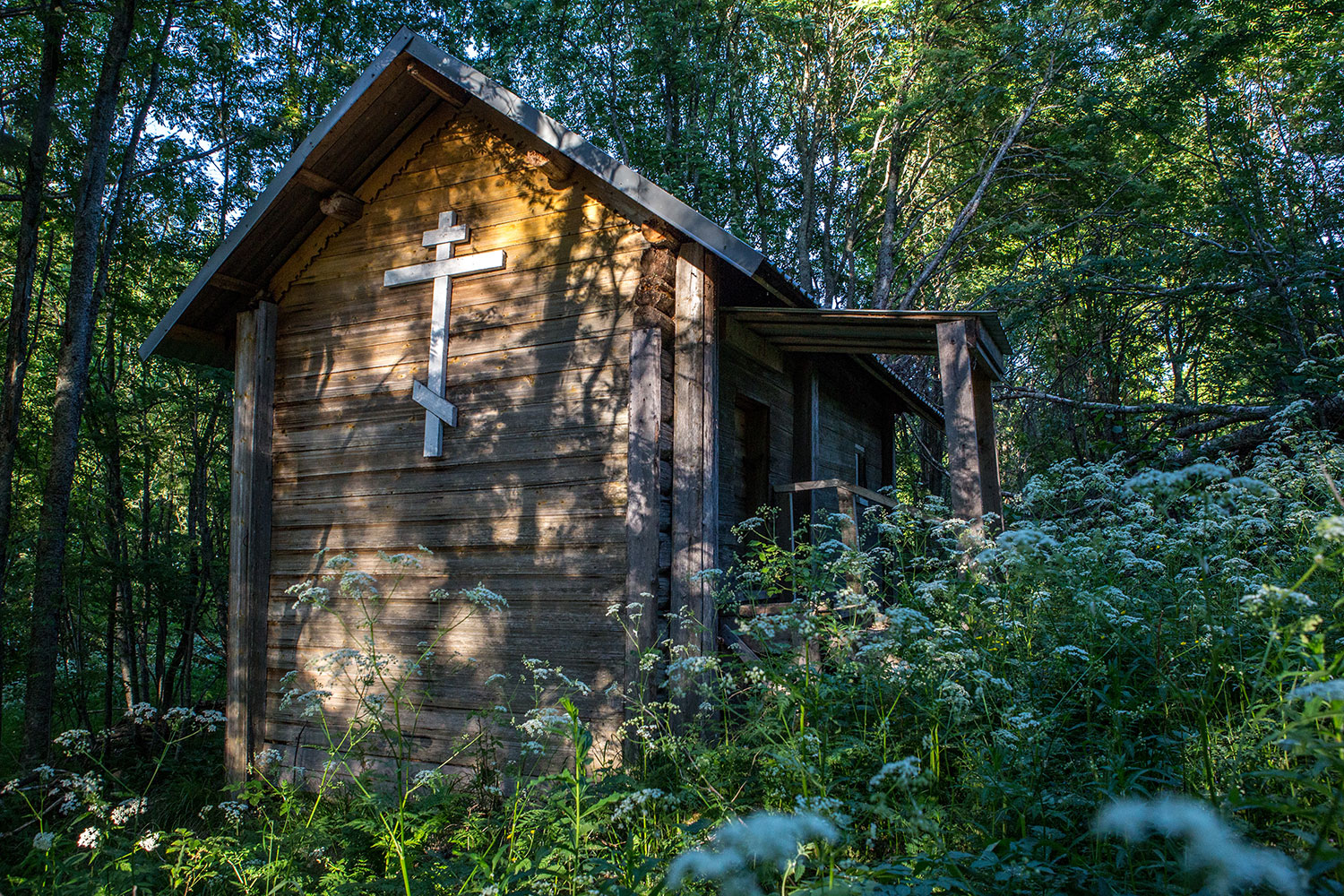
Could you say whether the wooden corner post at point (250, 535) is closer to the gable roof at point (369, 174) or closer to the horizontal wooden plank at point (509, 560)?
the gable roof at point (369, 174)

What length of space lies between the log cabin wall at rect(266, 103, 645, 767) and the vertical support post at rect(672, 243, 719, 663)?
39cm

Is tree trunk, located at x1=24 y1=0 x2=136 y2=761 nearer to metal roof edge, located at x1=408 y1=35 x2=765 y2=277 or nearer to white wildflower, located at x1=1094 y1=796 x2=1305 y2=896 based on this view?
metal roof edge, located at x1=408 y1=35 x2=765 y2=277

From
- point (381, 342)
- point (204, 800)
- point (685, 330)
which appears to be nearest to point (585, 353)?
point (685, 330)

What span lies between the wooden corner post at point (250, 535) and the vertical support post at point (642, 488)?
3598mm

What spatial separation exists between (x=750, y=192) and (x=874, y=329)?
1258 cm

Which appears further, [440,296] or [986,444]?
[986,444]

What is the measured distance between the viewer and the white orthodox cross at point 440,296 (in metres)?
6.23

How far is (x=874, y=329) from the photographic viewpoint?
6270mm

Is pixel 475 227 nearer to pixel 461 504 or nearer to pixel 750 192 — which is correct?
pixel 461 504

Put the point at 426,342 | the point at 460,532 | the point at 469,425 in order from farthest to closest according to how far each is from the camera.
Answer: the point at 426,342 → the point at 469,425 → the point at 460,532

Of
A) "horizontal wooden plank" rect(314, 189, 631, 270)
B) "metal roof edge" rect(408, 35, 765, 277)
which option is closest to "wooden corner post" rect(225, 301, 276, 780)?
"horizontal wooden plank" rect(314, 189, 631, 270)

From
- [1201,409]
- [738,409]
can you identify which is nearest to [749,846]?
[738,409]

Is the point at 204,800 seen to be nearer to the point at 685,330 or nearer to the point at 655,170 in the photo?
the point at 685,330

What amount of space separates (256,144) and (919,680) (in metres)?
10.8
